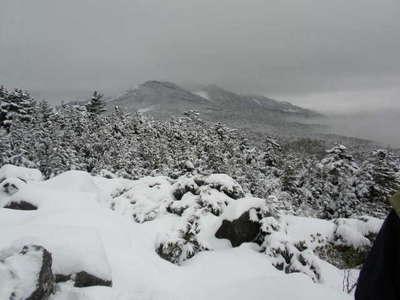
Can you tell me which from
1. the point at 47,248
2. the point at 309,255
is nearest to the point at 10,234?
the point at 47,248

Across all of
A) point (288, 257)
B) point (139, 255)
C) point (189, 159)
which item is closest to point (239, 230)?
point (288, 257)

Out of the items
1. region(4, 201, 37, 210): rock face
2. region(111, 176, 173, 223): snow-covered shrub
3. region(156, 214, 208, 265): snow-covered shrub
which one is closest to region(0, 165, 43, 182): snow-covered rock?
region(4, 201, 37, 210): rock face

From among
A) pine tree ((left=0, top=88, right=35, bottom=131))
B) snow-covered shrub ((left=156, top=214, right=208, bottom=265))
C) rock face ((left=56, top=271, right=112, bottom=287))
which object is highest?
pine tree ((left=0, top=88, right=35, bottom=131))

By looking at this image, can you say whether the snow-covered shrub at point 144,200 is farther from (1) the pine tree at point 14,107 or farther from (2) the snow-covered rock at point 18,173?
(1) the pine tree at point 14,107

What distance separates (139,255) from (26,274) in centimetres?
391

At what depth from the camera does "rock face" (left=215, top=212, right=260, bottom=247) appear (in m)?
11.6

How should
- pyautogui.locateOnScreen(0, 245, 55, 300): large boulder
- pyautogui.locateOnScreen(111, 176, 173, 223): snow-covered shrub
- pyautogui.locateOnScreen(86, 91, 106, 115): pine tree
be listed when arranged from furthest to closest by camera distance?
pyautogui.locateOnScreen(86, 91, 106, 115): pine tree < pyautogui.locateOnScreen(111, 176, 173, 223): snow-covered shrub < pyautogui.locateOnScreen(0, 245, 55, 300): large boulder

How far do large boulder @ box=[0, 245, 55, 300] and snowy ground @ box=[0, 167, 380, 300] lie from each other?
15 cm

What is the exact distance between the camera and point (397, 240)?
71.4 inches

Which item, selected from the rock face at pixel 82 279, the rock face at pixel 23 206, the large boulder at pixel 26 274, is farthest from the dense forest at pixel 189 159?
the large boulder at pixel 26 274

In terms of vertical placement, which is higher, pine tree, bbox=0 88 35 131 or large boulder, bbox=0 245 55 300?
pine tree, bbox=0 88 35 131

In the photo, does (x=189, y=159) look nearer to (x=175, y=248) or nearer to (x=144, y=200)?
(x=144, y=200)

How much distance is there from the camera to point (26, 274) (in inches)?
168

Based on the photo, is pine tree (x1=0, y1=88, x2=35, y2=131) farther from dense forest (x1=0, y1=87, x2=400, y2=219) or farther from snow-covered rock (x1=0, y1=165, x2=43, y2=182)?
snow-covered rock (x1=0, y1=165, x2=43, y2=182)
